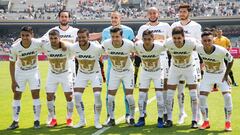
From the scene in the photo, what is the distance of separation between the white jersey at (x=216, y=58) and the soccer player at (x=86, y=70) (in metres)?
2.26

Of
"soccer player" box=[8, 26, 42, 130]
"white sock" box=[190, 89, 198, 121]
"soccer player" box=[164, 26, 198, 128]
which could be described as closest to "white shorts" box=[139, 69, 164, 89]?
"soccer player" box=[164, 26, 198, 128]

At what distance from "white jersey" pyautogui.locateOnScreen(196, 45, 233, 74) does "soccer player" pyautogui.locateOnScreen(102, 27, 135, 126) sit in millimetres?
1563

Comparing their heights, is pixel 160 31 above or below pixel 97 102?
above

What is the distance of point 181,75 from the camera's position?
1009 cm

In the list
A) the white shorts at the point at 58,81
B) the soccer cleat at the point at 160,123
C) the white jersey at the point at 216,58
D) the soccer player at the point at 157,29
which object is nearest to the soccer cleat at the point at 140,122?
the soccer cleat at the point at 160,123

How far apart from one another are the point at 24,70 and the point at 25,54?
0.37m

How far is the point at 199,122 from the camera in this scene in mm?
10305

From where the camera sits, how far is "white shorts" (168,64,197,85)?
393 inches

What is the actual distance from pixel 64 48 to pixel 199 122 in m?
3.47

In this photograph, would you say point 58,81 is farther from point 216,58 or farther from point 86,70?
point 216,58

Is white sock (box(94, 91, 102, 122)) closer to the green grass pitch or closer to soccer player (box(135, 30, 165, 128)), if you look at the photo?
the green grass pitch

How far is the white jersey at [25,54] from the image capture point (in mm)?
10125

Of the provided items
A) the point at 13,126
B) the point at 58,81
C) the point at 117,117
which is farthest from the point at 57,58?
the point at 117,117

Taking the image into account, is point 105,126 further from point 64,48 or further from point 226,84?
point 226,84
